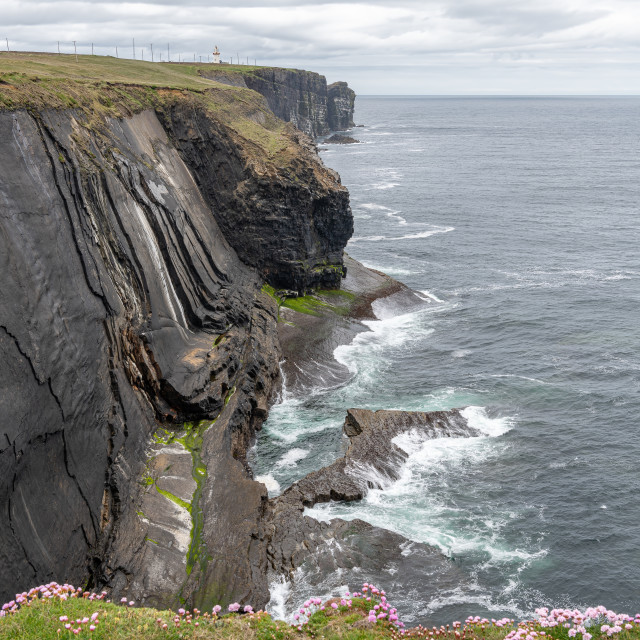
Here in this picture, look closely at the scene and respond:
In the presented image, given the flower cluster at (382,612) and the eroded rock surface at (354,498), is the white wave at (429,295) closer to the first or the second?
the eroded rock surface at (354,498)

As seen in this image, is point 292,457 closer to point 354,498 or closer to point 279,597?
point 354,498

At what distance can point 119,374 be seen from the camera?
31.3m

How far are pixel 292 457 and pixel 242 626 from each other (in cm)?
1959

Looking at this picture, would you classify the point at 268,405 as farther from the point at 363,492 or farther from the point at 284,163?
the point at 284,163

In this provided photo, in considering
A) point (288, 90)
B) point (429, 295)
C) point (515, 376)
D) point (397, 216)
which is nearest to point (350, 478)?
point (515, 376)

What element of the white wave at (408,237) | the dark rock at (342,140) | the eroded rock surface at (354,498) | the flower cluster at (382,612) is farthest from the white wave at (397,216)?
the dark rock at (342,140)

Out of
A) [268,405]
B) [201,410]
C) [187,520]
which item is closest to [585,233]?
[268,405]

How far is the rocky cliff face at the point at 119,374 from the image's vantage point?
79.7ft

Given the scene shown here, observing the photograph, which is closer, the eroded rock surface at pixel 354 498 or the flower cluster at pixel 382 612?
the flower cluster at pixel 382 612

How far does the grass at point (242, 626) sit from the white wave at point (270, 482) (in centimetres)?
1512

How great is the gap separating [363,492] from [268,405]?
1126 centimetres

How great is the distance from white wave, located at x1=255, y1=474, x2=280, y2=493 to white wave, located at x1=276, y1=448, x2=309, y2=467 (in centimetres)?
139

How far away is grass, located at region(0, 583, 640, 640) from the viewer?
1598 cm

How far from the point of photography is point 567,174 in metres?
129
